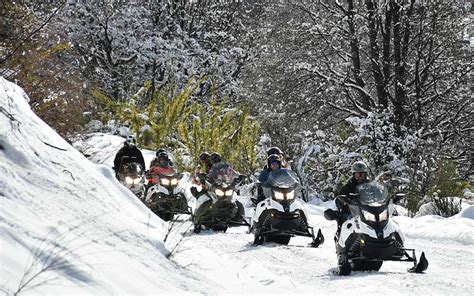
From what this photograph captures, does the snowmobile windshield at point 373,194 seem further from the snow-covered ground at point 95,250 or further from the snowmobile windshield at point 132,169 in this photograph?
the snowmobile windshield at point 132,169

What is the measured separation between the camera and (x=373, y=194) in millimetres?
8828

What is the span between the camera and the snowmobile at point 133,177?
50.5 feet

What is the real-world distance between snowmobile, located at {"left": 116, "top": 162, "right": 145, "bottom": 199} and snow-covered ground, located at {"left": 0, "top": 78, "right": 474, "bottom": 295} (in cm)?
658

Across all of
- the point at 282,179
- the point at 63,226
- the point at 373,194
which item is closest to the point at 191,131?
the point at 282,179

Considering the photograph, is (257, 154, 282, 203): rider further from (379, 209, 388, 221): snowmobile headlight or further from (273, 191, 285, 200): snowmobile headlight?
(379, 209, 388, 221): snowmobile headlight

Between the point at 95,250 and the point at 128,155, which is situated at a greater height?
the point at 128,155

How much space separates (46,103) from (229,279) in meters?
6.29

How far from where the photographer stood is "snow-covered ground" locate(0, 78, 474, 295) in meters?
4.34

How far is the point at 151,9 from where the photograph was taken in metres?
30.9

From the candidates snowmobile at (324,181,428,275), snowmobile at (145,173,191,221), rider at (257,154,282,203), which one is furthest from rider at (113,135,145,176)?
snowmobile at (324,181,428,275)

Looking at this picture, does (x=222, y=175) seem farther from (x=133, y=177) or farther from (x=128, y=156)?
(x=128, y=156)

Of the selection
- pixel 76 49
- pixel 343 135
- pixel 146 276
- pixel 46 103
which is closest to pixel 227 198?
pixel 46 103

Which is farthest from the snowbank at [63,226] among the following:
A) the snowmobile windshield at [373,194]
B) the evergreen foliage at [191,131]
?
the evergreen foliage at [191,131]

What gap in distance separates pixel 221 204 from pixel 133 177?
10.9ft
